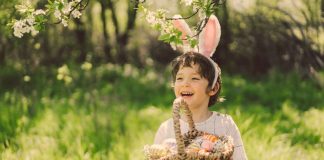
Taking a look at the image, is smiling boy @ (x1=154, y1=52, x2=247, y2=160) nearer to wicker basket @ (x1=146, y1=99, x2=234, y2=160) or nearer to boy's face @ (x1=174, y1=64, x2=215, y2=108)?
boy's face @ (x1=174, y1=64, x2=215, y2=108)

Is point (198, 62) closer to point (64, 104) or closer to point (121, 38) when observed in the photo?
Answer: point (64, 104)

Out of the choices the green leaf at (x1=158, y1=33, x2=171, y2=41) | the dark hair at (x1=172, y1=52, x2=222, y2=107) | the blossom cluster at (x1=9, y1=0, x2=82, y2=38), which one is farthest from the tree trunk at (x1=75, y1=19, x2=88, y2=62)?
the green leaf at (x1=158, y1=33, x2=171, y2=41)

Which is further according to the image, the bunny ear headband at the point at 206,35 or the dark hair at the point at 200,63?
the bunny ear headband at the point at 206,35

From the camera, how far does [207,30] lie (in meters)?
3.73

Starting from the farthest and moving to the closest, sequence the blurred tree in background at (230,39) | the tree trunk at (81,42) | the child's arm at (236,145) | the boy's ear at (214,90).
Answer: the tree trunk at (81,42) → the blurred tree in background at (230,39) → the boy's ear at (214,90) → the child's arm at (236,145)

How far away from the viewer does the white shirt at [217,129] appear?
352cm

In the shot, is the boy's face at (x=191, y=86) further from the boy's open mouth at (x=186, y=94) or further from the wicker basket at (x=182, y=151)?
the wicker basket at (x=182, y=151)

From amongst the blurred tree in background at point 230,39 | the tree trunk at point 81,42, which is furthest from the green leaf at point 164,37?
the tree trunk at point 81,42

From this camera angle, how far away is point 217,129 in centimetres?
354

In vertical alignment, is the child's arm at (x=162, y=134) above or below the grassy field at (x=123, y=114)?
below

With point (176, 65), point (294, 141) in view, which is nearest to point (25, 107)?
point (294, 141)

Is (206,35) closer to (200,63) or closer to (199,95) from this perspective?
(200,63)

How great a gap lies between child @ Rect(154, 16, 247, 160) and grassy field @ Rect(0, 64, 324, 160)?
1.35 m

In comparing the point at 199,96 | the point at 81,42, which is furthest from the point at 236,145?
the point at 81,42
